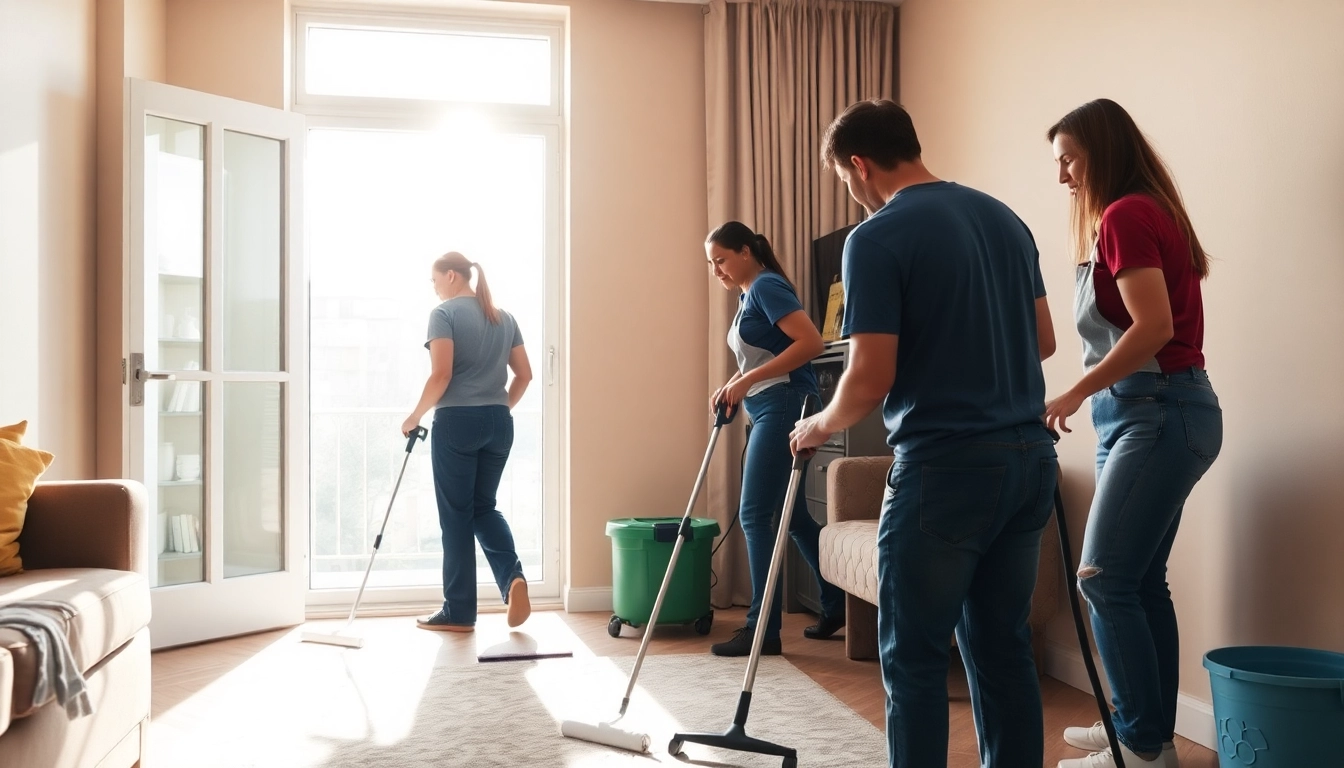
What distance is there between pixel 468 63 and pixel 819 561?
2.75 m

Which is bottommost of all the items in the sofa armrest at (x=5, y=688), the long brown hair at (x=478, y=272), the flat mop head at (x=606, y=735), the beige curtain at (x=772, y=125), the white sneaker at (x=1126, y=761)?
the flat mop head at (x=606, y=735)

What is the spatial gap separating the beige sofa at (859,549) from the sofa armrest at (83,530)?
6.42 feet

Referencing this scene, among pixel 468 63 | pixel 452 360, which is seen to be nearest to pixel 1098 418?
pixel 452 360

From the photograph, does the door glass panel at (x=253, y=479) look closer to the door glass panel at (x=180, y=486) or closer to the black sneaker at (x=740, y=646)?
the door glass panel at (x=180, y=486)

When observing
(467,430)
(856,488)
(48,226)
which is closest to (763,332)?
(856,488)

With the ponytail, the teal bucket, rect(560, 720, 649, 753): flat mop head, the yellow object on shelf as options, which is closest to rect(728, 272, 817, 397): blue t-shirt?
the yellow object on shelf

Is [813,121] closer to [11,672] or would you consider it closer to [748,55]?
[748,55]

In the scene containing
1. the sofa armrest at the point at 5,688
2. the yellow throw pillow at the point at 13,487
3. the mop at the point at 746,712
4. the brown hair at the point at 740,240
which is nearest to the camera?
the sofa armrest at the point at 5,688

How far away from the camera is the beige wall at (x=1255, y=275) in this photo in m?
2.31

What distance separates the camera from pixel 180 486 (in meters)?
4.03

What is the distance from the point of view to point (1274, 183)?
2457 millimetres

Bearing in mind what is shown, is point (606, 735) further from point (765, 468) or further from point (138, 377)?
point (138, 377)

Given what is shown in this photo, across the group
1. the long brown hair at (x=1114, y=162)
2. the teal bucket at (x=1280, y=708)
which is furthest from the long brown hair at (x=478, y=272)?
→ the teal bucket at (x=1280, y=708)

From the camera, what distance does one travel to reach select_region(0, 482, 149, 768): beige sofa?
5.93ft
